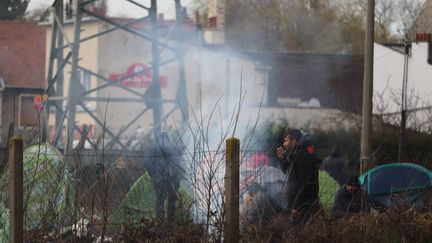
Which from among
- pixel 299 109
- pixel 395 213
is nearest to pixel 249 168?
pixel 395 213

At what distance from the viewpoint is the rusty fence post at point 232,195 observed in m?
6.27

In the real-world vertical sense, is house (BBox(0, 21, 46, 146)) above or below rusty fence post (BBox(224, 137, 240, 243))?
above

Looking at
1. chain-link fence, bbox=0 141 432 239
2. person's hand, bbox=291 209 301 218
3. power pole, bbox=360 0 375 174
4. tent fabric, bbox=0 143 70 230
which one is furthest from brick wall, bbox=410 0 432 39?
tent fabric, bbox=0 143 70 230

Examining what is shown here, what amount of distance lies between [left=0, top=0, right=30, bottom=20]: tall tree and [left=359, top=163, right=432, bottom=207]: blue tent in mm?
34320

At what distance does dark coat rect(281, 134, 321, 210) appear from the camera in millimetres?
8508

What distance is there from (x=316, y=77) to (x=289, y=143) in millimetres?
27131

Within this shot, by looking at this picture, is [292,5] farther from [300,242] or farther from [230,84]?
[300,242]

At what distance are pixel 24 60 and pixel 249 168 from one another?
105 feet

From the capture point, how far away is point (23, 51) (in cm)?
4003

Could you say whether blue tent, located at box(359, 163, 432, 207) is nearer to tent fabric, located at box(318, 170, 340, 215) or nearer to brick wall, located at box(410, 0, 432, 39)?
tent fabric, located at box(318, 170, 340, 215)

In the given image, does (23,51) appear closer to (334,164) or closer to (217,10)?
(217,10)

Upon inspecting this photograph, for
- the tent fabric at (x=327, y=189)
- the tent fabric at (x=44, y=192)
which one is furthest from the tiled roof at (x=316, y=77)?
the tent fabric at (x=44, y=192)

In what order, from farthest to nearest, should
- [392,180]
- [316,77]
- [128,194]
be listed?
[316,77]
[392,180]
[128,194]

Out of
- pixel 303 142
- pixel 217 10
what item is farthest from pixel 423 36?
pixel 303 142
